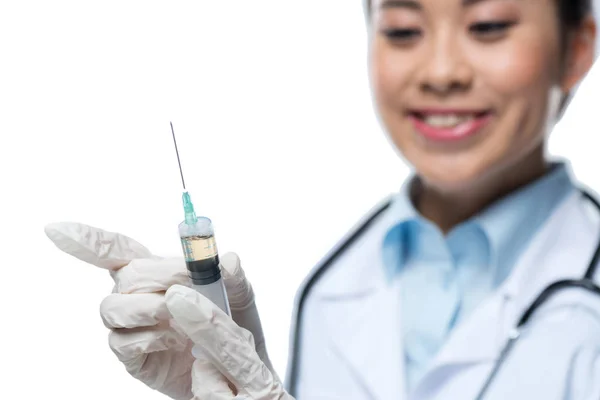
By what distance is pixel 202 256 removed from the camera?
47.8 inches

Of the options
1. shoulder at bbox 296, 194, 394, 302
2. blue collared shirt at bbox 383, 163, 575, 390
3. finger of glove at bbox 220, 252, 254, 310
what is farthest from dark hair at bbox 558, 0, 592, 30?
finger of glove at bbox 220, 252, 254, 310

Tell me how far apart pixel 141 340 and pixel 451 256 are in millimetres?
599

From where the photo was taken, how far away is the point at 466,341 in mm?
1076

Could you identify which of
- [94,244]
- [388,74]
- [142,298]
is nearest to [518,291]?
[388,74]

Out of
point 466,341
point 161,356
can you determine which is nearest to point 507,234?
point 466,341

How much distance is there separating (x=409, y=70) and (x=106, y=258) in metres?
0.70

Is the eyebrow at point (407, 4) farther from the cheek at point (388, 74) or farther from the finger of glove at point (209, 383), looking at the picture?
the finger of glove at point (209, 383)

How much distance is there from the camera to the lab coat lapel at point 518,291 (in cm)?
106

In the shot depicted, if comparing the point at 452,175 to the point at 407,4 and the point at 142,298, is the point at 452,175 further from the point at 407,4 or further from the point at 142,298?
the point at 142,298

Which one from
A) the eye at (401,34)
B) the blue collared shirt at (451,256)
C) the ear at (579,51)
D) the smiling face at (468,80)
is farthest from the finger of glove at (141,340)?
the ear at (579,51)

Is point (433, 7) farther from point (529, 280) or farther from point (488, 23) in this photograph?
point (529, 280)

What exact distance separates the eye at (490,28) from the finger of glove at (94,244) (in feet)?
2.59

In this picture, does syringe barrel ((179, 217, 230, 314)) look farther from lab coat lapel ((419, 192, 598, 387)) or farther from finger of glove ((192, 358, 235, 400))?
lab coat lapel ((419, 192, 598, 387))

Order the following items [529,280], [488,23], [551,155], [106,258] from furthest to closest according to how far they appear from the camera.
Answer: [106,258]
[551,155]
[529,280]
[488,23]
